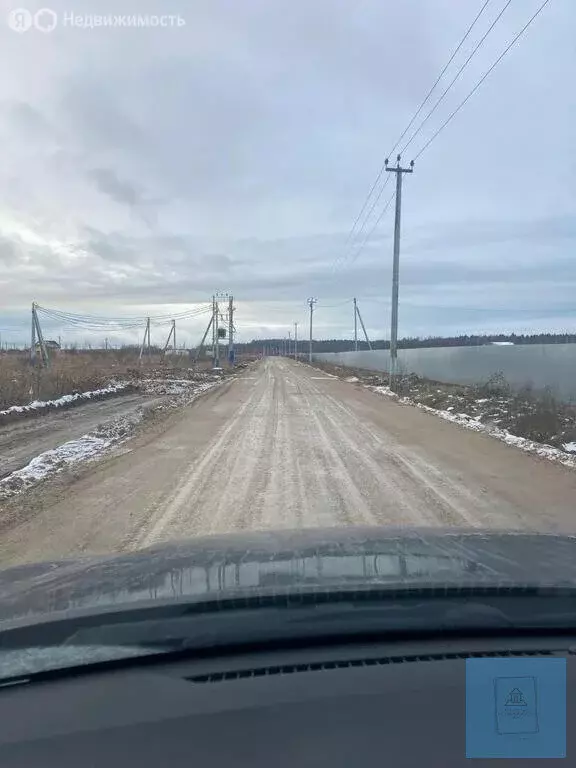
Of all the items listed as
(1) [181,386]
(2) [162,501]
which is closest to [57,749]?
(2) [162,501]

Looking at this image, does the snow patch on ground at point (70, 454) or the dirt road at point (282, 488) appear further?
the snow patch on ground at point (70, 454)

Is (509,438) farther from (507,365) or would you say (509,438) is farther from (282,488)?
(507,365)

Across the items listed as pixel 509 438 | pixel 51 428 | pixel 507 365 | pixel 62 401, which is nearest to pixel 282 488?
pixel 509 438

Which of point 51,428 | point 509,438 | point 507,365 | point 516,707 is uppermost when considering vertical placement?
point 507,365

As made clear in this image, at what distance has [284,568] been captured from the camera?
10.2 feet

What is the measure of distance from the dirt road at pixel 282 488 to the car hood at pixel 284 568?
253 centimetres

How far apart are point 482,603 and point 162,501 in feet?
18.5

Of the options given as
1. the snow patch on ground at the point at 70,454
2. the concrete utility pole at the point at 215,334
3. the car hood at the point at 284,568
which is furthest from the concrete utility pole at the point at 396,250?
the concrete utility pole at the point at 215,334

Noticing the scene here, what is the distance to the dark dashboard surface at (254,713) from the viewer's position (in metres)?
1.92

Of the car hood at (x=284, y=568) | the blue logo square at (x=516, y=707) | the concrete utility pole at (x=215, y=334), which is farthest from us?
the concrete utility pole at (x=215, y=334)

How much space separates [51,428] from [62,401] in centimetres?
603

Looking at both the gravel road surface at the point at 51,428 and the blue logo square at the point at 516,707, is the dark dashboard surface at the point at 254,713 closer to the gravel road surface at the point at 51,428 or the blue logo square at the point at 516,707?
the blue logo square at the point at 516,707

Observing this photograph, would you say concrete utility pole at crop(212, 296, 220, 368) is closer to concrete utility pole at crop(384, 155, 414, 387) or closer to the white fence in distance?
the white fence in distance

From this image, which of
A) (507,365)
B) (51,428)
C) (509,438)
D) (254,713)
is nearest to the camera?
(254,713)
